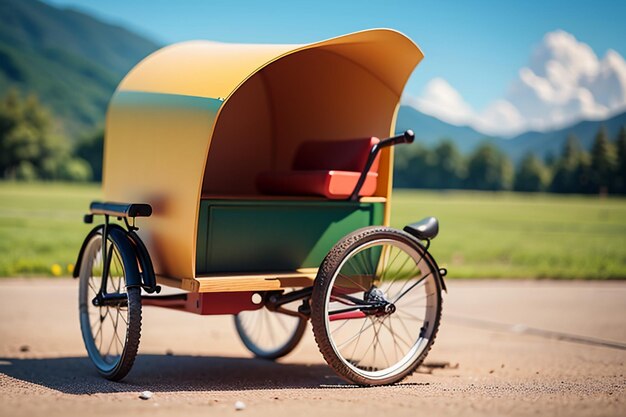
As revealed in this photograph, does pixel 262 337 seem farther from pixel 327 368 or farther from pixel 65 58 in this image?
pixel 65 58

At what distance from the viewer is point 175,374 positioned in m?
6.56

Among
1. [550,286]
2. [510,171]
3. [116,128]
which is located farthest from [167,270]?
[510,171]

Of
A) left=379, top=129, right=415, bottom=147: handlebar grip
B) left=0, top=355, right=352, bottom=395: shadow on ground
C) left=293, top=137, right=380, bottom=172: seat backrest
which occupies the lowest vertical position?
left=0, top=355, right=352, bottom=395: shadow on ground

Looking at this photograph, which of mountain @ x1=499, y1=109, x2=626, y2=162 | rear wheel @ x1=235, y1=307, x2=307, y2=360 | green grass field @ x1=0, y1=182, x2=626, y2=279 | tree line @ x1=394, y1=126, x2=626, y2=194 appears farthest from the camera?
mountain @ x1=499, y1=109, x2=626, y2=162

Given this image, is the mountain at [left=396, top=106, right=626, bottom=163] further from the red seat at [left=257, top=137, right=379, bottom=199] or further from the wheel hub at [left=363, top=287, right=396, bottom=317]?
the wheel hub at [left=363, top=287, right=396, bottom=317]

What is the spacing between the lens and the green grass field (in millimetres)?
14352

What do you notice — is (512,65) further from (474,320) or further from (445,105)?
(474,320)

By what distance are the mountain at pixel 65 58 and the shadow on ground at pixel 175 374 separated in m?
56.2

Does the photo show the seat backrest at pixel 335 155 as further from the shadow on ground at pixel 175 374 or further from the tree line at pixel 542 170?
the tree line at pixel 542 170

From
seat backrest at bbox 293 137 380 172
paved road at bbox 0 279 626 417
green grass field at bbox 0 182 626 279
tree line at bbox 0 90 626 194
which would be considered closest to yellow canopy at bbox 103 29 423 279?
seat backrest at bbox 293 137 380 172

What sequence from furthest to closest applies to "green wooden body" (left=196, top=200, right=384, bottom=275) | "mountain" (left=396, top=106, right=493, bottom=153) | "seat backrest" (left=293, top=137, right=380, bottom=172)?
1. "mountain" (left=396, top=106, right=493, bottom=153)
2. "seat backrest" (left=293, top=137, right=380, bottom=172)
3. "green wooden body" (left=196, top=200, right=384, bottom=275)

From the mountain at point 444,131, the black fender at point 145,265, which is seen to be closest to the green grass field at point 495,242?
the mountain at point 444,131

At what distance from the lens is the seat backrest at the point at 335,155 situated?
21.3ft

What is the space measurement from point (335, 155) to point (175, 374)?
2.04 m
